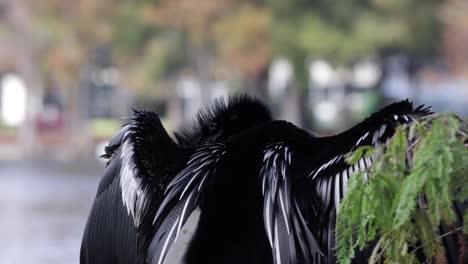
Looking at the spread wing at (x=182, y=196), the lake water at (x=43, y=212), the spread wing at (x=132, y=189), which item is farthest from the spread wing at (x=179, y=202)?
the lake water at (x=43, y=212)

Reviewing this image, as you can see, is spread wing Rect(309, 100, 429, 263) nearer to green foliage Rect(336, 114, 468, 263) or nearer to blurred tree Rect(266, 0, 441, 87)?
green foliage Rect(336, 114, 468, 263)

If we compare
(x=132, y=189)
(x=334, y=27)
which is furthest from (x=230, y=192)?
(x=334, y=27)

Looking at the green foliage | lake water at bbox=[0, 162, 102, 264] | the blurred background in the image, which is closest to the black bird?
the green foliage

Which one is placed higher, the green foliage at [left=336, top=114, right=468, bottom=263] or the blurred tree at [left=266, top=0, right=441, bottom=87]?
the blurred tree at [left=266, top=0, right=441, bottom=87]

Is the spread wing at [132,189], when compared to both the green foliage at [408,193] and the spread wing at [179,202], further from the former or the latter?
the green foliage at [408,193]

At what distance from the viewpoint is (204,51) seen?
35188 millimetres

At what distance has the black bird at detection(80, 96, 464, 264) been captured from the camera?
3555 mm

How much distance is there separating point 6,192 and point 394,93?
73.3 ft

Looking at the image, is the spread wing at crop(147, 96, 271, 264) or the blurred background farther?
the blurred background

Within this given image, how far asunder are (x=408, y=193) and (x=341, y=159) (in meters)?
0.68

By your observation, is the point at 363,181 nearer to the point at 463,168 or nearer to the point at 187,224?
the point at 463,168

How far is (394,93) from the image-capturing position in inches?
1624

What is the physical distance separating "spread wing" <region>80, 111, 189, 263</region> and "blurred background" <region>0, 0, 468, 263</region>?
1722 cm

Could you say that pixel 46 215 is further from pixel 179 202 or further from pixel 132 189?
pixel 179 202
